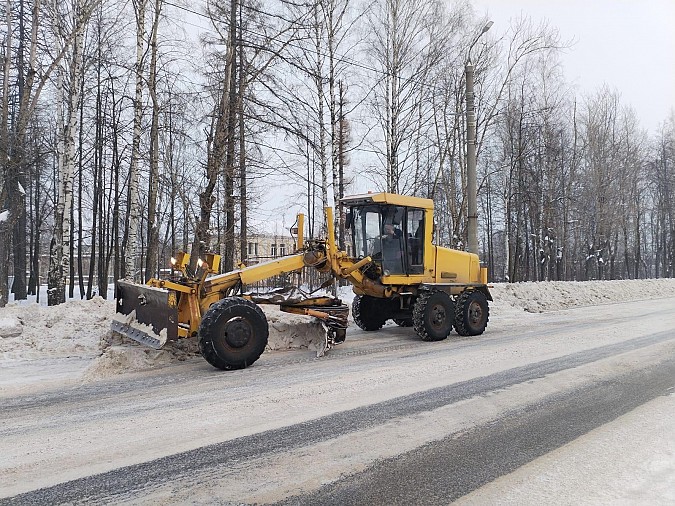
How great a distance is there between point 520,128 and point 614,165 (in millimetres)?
19329

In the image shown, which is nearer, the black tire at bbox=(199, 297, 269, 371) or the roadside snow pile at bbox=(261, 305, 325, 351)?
the black tire at bbox=(199, 297, 269, 371)

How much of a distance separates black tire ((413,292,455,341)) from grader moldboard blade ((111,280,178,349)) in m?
5.02

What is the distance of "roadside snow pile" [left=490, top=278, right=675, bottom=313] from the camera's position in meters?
18.0

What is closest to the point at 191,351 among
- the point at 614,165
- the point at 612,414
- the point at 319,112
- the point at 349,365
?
the point at 349,365

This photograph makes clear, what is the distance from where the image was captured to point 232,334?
7379 mm

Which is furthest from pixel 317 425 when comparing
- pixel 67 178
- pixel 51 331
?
pixel 67 178

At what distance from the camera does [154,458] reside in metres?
4.20

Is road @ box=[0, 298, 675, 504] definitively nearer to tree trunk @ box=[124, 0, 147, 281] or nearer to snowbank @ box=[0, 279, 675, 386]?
snowbank @ box=[0, 279, 675, 386]

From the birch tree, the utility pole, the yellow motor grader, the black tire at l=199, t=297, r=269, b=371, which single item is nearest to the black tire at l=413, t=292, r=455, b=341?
the yellow motor grader

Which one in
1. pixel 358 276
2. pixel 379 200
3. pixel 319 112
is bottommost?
pixel 358 276

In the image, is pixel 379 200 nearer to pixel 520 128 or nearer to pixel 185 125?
pixel 185 125

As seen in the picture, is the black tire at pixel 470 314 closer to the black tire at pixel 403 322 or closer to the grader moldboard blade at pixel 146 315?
the black tire at pixel 403 322

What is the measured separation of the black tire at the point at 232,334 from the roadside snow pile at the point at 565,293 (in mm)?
11301

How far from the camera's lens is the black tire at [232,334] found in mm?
7203
